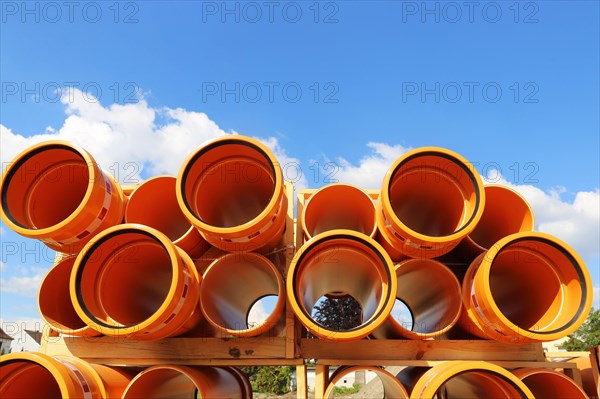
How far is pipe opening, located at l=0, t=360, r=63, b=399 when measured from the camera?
3180mm

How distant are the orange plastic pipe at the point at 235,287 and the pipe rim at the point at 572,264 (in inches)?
66.9

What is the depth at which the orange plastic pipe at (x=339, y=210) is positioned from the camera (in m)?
4.25

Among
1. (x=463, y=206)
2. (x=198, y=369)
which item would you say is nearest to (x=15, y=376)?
(x=198, y=369)

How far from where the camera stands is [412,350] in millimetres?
3650

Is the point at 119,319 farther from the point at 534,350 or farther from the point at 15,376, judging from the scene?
the point at 534,350

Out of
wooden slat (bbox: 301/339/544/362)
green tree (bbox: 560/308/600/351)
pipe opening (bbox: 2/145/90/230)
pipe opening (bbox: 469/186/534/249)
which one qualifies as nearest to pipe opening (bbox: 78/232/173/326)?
pipe opening (bbox: 2/145/90/230)

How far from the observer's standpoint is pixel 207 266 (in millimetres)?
4020

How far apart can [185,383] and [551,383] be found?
373 cm

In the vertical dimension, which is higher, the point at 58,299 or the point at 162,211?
the point at 162,211

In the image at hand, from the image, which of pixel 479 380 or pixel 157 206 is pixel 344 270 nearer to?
pixel 479 380

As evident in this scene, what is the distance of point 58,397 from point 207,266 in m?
1.79

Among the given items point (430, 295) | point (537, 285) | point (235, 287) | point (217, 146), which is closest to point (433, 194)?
point (430, 295)

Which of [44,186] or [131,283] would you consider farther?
[131,283]

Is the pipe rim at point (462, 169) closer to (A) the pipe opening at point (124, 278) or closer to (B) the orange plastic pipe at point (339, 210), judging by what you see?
(B) the orange plastic pipe at point (339, 210)
